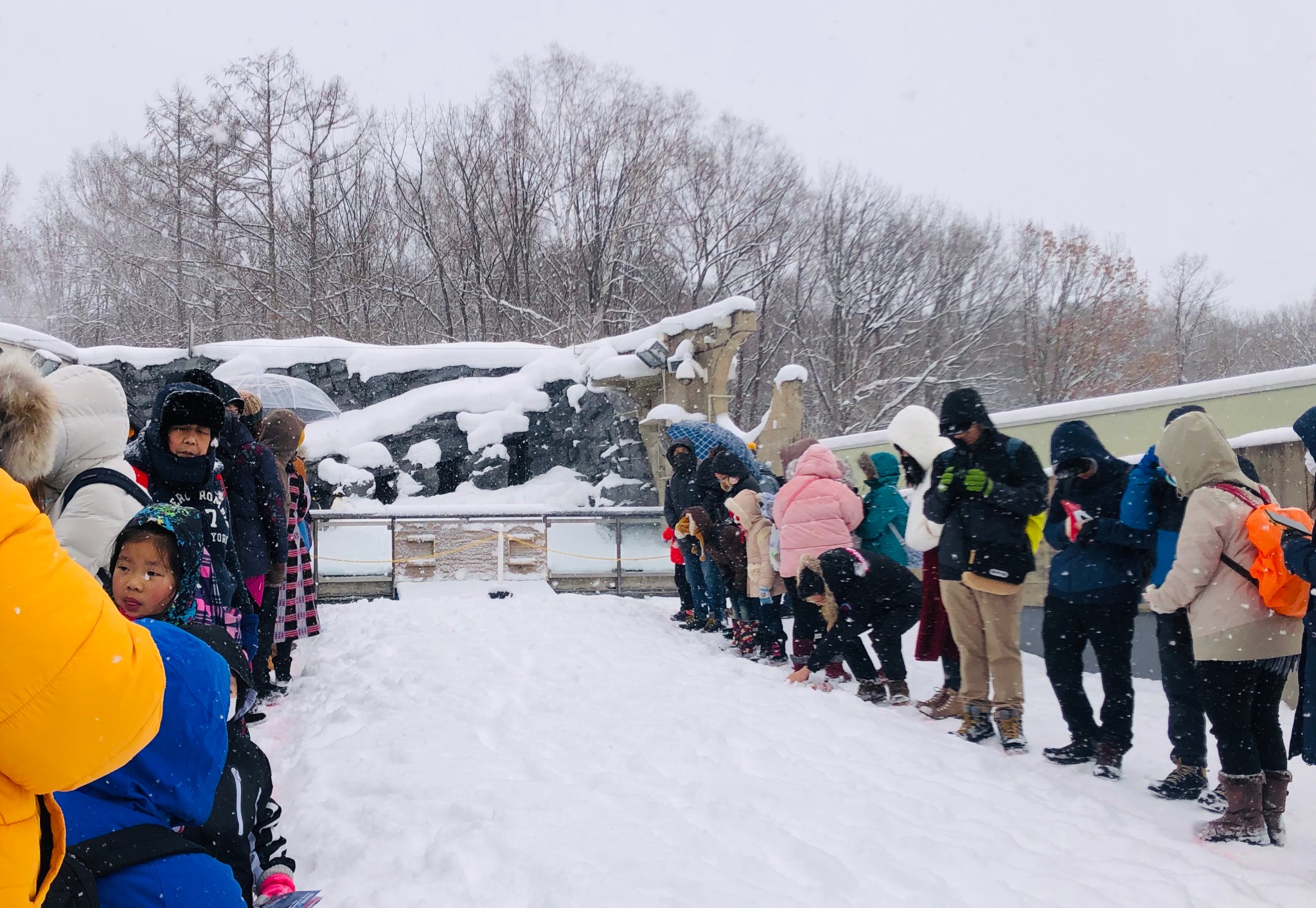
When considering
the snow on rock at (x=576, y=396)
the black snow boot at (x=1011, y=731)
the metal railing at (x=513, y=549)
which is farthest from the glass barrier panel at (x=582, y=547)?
the snow on rock at (x=576, y=396)

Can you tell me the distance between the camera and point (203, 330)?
1131 inches

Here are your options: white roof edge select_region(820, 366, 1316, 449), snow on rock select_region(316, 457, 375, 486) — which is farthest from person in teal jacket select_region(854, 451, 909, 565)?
snow on rock select_region(316, 457, 375, 486)

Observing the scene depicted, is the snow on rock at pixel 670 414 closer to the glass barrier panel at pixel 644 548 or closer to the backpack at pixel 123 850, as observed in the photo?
the glass barrier panel at pixel 644 548

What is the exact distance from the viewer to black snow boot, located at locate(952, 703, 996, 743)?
4664 mm

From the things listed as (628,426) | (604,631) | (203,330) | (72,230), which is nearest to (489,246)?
(203,330)

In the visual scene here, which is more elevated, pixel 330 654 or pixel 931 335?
pixel 931 335

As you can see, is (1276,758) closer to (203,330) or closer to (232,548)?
(232,548)

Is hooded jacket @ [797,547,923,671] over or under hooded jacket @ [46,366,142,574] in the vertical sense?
under

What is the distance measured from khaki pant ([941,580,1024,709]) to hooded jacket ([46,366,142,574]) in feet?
13.0

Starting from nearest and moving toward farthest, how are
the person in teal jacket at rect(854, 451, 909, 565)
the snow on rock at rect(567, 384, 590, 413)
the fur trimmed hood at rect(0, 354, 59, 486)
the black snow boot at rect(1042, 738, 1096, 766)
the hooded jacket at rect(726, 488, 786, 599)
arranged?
the fur trimmed hood at rect(0, 354, 59, 486)
the black snow boot at rect(1042, 738, 1096, 766)
the person in teal jacket at rect(854, 451, 909, 565)
the hooded jacket at rect(726, 488, 786, 599)
the snow on rock at rect(567, 384, 590, 413)

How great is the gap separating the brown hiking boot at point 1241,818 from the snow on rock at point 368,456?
18.7 metres

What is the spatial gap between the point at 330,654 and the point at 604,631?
7.71ft

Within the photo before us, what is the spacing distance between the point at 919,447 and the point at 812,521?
2.96 feet

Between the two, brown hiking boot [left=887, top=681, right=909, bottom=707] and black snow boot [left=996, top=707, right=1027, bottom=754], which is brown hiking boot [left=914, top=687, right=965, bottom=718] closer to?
brown hiking boot [left=887, top=681, right=909, bottom=707]
